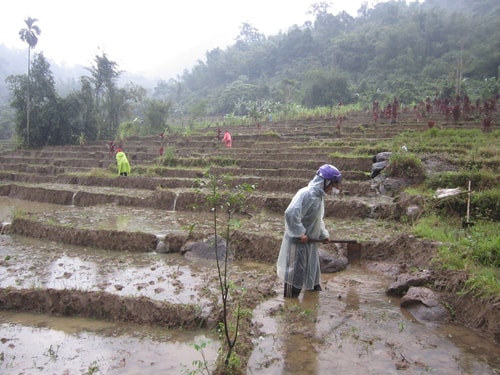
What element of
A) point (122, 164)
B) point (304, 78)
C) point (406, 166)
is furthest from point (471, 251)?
point (304, 78)

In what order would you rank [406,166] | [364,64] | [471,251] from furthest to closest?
[364,64]
[406,166]
[471,251]

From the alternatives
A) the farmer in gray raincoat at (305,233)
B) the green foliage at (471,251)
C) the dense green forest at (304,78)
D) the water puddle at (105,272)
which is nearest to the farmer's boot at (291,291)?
the farmer in gray raincoat at (305,233)

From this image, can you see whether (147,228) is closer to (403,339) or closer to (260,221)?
(260,221)

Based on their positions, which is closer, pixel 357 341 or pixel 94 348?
pixel 357 341

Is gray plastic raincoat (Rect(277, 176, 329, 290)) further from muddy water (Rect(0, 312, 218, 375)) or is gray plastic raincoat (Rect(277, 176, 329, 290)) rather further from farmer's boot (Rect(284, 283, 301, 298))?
muddy water (Rect(0, 312, 218, 375))

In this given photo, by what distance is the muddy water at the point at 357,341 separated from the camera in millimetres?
3764

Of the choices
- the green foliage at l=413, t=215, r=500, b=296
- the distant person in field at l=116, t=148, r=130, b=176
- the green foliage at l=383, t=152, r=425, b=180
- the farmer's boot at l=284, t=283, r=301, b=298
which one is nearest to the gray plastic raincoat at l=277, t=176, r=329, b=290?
the farmer's boot at l=284, t=283, r=301, b=298

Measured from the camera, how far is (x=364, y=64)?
50500mm

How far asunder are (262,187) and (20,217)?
7.14 meters

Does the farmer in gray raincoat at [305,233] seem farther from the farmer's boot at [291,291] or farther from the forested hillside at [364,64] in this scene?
the forested hillside at [364,64]

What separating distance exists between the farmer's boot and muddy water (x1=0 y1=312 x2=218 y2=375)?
1.29 meters

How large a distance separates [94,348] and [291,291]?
259 cm

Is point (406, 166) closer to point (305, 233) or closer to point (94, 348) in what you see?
point (305, 233)

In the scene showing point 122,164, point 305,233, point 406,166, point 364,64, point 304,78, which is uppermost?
point 364,64
